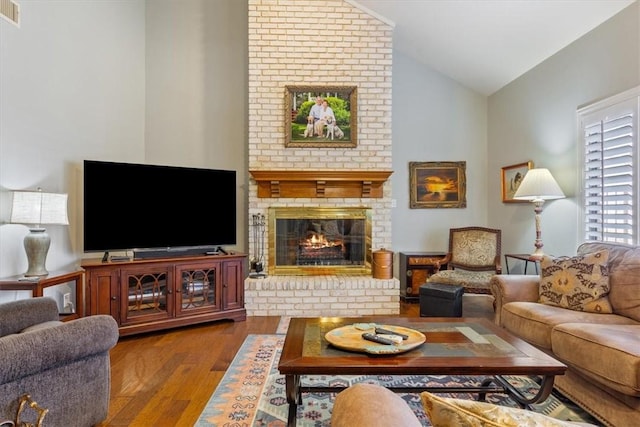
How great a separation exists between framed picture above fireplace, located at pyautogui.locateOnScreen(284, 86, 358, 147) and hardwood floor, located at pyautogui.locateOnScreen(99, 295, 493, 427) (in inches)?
82.1

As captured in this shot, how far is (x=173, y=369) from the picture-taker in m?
2.75

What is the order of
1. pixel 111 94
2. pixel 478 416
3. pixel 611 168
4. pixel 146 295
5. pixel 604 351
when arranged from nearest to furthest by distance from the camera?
pixel 478 416, pixel 604 351, pixel 611 168, pixel 146 295, pixel 111 94

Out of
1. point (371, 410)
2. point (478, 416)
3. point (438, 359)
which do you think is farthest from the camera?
point (438, 359)

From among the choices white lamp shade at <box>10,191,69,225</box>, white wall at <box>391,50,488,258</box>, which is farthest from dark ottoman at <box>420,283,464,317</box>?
white lamp shade at <box>10,191,69,225</box>

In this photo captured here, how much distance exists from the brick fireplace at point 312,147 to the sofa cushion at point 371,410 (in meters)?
3.29

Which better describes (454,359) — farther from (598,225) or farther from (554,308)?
(598,225)

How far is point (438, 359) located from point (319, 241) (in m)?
2.95

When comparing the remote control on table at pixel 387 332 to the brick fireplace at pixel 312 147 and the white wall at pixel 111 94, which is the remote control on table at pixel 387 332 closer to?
the brick fireplace at pixel 312 147

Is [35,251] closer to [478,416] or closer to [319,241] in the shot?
[319,241]

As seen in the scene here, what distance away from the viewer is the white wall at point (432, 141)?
16.8 feet

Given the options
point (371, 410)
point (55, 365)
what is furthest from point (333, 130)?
point (371, 410)

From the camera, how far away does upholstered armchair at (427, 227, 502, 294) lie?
167 inches

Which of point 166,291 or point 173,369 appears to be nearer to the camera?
point 173,369

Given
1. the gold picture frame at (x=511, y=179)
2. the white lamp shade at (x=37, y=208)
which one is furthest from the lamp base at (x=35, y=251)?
the gold picture frame at (x=511, y=179)
